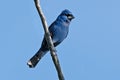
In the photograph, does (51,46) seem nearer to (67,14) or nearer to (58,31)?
(58,31)

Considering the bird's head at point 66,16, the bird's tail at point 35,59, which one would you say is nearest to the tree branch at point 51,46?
the bird's tail at point 35,59

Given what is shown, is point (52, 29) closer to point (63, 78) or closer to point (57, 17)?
point (57, 17)

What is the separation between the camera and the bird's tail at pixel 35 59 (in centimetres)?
703

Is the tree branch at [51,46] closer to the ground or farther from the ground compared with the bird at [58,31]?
closer to the ground

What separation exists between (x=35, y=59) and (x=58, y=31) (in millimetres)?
1228

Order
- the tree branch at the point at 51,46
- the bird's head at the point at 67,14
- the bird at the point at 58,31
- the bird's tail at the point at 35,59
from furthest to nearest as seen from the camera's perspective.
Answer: the bird's head at the point at 67,14
the bird at the point at 58,31
the bird's tail at the point at 35,59
the tree branch at the point at 51,46

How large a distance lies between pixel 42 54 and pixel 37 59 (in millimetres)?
243

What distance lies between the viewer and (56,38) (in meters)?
8.23

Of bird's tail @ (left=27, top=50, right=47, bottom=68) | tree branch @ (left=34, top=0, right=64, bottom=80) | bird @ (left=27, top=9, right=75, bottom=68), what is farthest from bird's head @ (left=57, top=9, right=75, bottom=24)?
tree branch @ (left=34, top=0, right=64, bottom=80)

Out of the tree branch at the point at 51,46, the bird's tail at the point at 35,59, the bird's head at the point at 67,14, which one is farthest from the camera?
the bird's head at the point at 67,14

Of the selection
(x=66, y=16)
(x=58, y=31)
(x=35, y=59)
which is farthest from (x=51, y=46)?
(x=66, y=16)

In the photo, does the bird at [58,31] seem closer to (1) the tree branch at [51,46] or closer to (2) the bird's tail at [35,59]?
(2) the bird's tail at [35,59]

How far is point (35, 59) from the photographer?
7574 millimetres

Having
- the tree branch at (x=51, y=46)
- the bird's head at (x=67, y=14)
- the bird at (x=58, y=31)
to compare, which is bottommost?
the tree branch at (x=51, y=46)
